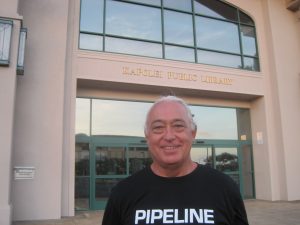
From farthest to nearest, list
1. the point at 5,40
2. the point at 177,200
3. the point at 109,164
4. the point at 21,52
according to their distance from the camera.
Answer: the point at 109,164, the point at 21,52, the point at 5,40, the point at 177,200

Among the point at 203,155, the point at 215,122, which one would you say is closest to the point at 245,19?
the point at 215,122

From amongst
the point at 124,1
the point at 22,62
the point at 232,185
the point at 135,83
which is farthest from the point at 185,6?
the point at 232,185

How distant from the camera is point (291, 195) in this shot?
13898 mm

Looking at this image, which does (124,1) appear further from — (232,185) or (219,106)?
(232,185)

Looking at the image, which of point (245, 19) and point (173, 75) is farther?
point (245, 19)

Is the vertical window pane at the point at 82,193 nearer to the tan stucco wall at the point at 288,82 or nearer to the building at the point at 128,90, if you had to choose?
the building at the point at 128,90

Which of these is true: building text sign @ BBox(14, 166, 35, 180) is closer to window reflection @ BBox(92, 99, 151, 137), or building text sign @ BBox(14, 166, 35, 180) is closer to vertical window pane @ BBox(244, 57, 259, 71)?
window reflection @ BBox(92, 99, 151, 137)

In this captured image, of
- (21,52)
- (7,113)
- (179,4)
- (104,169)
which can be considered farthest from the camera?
(179,4)

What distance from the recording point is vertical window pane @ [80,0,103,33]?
488 inches

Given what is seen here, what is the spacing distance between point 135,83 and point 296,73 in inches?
264

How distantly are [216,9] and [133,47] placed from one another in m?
4.17

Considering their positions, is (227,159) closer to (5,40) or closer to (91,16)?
(91,16)

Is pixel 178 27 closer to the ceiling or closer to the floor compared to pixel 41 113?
closer to the ceiling

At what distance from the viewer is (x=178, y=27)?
45.3ft
